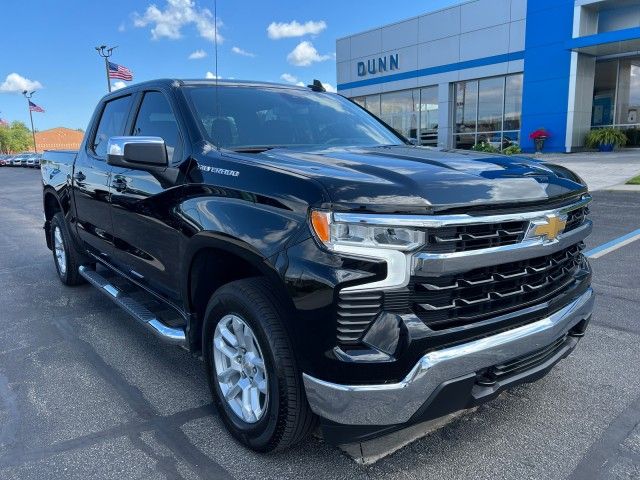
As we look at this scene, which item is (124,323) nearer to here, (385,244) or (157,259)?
(157,259)

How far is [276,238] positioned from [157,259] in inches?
56.2

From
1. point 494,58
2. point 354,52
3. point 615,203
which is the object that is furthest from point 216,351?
point 354,52

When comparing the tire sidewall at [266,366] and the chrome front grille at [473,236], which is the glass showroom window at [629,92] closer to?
the chrome front grille at [473,236]

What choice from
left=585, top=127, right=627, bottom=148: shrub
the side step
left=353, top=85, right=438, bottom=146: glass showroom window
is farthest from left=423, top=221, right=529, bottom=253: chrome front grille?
left=353, top=85, right=438, bottom=146: glass showroom window

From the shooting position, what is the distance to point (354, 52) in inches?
1228

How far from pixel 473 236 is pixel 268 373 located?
110cm

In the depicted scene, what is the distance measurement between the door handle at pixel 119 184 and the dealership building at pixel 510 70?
69.9 feet

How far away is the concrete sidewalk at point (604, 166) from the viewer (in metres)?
14.2

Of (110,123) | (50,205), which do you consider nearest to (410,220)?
(110,123)

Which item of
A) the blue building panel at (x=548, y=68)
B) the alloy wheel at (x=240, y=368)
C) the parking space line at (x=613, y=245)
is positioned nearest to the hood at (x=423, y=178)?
the alloy wheel at (x=240, y=368)

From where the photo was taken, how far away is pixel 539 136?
22.7 m

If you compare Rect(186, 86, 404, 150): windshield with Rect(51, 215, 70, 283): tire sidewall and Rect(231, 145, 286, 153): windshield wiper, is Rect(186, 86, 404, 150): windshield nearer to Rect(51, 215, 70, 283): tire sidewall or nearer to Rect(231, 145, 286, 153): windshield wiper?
Rect(231, 145, 286, 153): windshield wiper

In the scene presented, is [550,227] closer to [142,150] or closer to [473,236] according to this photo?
[473,236]

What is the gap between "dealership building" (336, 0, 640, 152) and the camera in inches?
856
